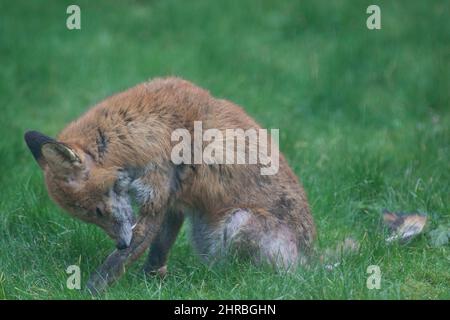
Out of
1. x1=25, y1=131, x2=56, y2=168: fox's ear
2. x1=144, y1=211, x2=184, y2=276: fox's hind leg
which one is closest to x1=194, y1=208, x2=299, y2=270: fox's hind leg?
x1=144, y1=211, x2=184, y2=276: fox's hind leg

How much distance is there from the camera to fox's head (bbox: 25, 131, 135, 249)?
6.02 m

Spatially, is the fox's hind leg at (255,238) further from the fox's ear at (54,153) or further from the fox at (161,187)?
the fox's ear at (54,153)

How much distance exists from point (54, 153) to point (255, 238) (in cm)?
178

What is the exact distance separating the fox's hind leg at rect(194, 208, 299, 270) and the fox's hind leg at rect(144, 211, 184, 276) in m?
0.40

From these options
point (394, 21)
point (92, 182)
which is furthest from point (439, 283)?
point (394, 21)

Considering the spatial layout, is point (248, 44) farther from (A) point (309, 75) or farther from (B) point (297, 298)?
(B) point (297, 298)

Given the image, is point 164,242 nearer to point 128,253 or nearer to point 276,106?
point 128,253

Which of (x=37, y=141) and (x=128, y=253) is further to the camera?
(x=128, y=253)

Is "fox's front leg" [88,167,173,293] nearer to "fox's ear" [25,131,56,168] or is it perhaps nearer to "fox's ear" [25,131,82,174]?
"fox's ear" [25,131,82,174]

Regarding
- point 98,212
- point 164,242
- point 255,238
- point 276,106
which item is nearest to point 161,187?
point 98,212

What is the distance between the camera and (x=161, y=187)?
250 inches

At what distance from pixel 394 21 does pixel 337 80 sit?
2099 millimetres

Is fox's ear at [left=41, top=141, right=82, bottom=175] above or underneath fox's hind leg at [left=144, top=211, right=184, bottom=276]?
above
